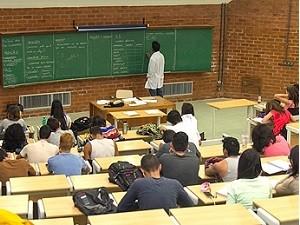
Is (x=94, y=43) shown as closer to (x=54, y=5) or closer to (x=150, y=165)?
(x=54, y=5)

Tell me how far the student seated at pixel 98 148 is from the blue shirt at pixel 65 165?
0.75 meters

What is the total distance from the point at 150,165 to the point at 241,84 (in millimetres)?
8427

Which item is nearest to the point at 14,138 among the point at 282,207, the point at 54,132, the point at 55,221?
the point at 54,132

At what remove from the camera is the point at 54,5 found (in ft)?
36.7

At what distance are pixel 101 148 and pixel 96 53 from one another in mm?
4978

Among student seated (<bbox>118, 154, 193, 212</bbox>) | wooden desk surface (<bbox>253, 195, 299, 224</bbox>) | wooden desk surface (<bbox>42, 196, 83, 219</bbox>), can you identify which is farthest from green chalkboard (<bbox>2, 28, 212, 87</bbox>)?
wooden desk surface (<bbox>253, 195, 299, 224</bbox>)

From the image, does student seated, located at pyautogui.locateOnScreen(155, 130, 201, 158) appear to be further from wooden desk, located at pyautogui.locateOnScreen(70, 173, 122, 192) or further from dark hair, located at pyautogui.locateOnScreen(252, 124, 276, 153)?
wooden desk, located at pyautogui.locateOnScreen(70, 173, 122, 192)

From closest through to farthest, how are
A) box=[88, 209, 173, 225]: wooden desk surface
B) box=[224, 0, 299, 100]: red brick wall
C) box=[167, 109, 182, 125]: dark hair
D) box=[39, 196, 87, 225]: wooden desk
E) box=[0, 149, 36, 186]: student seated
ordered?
box=[88, 209, 173, 225]: wooden desk surface → box=[39, 196, 87, 225]: wooden desk → box=[0, 149, 36, 186]: student seated → box=[167, 109, 182, 125]: dark hair → box=[224, 0, 299, 100]: red brick wall

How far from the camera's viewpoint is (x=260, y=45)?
12.7 metres

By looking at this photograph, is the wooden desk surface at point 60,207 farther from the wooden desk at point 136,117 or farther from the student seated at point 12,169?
the wooden desk at point 136,117

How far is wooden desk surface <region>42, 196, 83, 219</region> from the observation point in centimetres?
469

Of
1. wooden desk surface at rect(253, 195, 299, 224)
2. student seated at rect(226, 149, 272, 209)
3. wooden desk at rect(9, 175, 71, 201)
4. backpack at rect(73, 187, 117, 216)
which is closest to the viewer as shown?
wooden desk surface at rect(253, 195, 299, 224)

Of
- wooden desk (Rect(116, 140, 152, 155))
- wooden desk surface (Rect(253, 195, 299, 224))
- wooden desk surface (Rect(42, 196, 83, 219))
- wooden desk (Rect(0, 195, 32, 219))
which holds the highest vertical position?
wooden desk surface (Rect(253, 195, 299, 224))

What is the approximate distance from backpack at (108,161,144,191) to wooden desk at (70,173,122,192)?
0.18 feet
